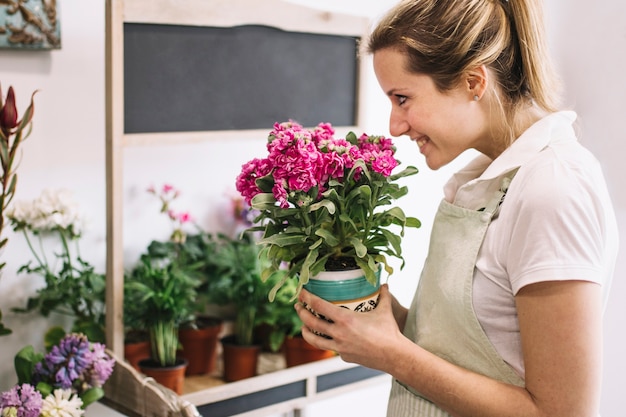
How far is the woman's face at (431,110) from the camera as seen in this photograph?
1.31 metres

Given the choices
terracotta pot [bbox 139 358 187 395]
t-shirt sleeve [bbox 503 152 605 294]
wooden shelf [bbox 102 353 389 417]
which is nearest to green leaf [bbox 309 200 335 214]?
t-shirt sleeve [bbox 503 152 605 294]

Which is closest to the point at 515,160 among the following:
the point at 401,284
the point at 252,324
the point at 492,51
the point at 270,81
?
the point at 492,51

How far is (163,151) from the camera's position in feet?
7.51

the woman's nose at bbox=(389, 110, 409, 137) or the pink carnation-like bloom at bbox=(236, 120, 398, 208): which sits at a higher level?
the woman's nose at bbox=(389, 110, 409, 137)

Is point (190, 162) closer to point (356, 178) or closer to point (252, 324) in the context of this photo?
point (252, 324)

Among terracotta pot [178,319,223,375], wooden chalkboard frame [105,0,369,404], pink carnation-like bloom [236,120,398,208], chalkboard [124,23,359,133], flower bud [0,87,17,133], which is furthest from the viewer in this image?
terracotta pot [178,319,223,375]

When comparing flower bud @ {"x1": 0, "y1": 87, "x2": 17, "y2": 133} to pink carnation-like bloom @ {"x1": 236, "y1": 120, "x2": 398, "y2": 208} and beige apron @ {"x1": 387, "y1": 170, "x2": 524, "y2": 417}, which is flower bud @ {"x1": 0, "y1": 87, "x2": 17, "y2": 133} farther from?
beige apron @ {"x1": 387, "y1": 170, "x2": 524, "y2": 417}

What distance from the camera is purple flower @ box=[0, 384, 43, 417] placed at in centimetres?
153

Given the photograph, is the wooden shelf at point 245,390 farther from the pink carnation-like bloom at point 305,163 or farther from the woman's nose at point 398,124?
the woman's nose at point 398,124

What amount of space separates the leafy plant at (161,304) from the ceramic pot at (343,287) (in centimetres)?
77

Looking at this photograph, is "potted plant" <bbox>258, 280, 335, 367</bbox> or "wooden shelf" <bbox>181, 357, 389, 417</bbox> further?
"potted plant" <bbox>258, 280, 335, 367</bbox>

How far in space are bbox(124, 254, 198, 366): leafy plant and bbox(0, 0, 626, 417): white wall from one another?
0.77 feet

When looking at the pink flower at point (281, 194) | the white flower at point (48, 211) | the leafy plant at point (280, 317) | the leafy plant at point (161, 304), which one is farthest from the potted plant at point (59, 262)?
the pink flower at point (281, 194)

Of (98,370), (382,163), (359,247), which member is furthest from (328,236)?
(98,370)
